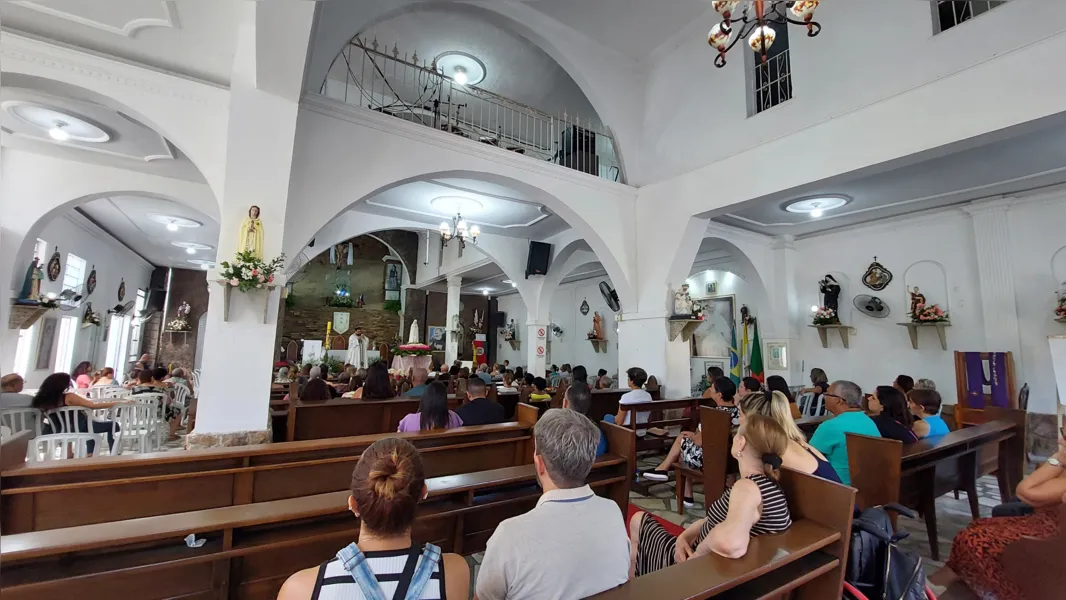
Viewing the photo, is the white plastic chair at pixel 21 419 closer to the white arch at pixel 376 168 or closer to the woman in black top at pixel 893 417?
the white arch at pixel 376 168

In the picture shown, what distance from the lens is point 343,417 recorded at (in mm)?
4461

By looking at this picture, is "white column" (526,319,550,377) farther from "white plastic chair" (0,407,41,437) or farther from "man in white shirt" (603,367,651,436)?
"white plastic chair" (0,407,41,437)

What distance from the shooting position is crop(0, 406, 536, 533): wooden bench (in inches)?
88.9

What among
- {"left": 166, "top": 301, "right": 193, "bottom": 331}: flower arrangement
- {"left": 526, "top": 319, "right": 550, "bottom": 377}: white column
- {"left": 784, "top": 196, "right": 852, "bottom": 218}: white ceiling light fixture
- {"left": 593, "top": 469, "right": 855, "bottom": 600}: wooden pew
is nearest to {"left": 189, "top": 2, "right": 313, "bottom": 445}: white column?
{"left": 593, "top": 469, "right": 855, "bottom": 600}: wooden pew

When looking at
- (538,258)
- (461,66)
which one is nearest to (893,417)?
(538,258)

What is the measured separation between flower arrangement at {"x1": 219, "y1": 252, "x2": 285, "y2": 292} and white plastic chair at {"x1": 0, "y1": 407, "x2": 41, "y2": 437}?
2196 millimetres

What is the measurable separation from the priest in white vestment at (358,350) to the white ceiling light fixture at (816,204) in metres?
9.91

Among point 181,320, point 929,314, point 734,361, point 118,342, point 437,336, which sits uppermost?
point 181,320

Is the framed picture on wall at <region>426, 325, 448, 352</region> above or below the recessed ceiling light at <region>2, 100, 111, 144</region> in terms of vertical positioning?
below

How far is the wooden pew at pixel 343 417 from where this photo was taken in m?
4.27

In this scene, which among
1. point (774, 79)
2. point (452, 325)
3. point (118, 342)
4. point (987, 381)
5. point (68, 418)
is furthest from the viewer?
point (452, 325)

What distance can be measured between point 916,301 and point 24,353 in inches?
475

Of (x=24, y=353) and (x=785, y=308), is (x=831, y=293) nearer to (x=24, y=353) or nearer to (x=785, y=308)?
(x=785, y=308)

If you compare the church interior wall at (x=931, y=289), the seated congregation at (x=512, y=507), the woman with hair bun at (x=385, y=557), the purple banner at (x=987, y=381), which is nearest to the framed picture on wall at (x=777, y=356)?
the church interior wall at (x=931, y=289)
